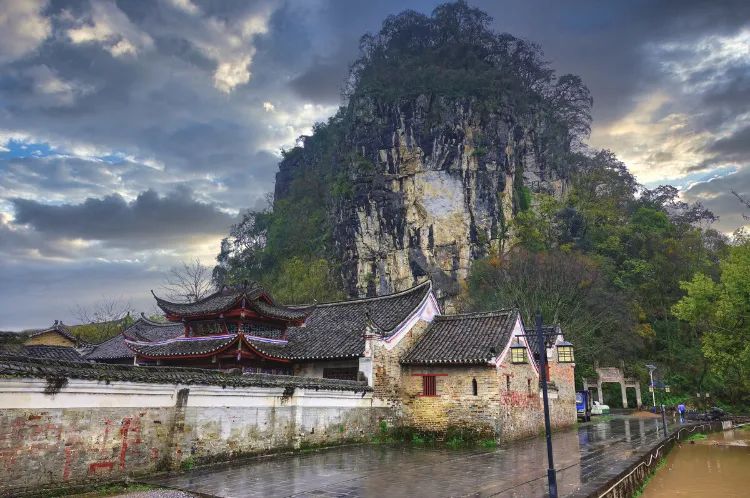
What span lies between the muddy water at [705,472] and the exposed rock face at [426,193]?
35923 millimetres

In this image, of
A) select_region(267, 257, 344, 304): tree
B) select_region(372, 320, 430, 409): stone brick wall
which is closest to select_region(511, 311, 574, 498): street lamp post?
select_region(372, 320, 430, 409): stone brick wall

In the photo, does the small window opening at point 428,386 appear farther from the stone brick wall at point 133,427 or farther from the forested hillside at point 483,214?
the forested hillside at point 483,214

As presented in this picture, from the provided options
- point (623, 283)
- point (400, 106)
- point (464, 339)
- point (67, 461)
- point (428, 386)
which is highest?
point (400, 106)

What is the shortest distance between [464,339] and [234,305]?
28.8 ft

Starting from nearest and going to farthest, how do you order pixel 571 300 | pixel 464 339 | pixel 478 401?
pixel 478 401 → pixel 464 339 → pixel 571 300

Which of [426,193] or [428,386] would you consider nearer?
[428,386]

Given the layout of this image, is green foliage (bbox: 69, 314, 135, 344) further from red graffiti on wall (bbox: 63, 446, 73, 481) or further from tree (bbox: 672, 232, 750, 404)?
tree (bbox: 672, 232, 750, 404)

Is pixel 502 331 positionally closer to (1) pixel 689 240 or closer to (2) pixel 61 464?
(2) pixel 61 464

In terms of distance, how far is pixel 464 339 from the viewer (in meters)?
19.4

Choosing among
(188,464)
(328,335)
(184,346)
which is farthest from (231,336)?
(188,464)

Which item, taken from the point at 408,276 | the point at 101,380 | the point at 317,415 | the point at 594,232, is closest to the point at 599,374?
the point at 594,232

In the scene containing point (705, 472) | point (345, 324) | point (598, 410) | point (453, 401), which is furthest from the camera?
point (598, 410)

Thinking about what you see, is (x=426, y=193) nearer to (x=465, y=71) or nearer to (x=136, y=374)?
(x=465, y=71)

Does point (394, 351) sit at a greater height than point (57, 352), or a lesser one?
lesser
